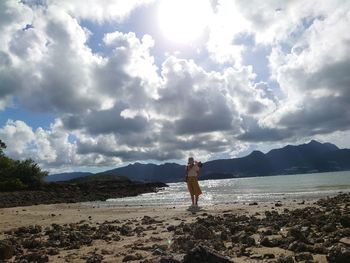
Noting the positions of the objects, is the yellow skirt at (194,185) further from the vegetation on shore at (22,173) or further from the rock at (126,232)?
the vegetation on shore at (22,173)

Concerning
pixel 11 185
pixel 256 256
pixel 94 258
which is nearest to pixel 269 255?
pixel 256 256

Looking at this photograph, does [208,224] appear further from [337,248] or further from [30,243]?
[337,248]

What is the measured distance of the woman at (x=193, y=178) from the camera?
73.7ft

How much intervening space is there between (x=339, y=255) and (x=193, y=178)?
626 inches

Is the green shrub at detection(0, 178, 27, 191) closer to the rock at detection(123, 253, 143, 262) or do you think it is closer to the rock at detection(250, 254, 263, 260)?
the rock at detection(123, 253, 143, 262)

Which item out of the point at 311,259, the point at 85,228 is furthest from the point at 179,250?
the point at 85,228

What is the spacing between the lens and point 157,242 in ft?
34.1

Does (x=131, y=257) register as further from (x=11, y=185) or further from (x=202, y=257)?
(x=11, y=185)

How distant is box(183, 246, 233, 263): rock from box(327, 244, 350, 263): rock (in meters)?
1.87

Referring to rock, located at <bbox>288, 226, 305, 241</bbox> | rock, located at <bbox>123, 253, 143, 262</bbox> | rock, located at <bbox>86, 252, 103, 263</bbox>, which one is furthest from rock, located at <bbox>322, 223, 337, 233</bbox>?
rock, located at <bbox>86, 252, 103, 263</bbox>

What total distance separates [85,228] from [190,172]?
Answer: 927 cm

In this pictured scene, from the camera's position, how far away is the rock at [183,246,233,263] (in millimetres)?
6230

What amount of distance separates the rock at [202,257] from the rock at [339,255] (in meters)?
1.87

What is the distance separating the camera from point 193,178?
890 inches
